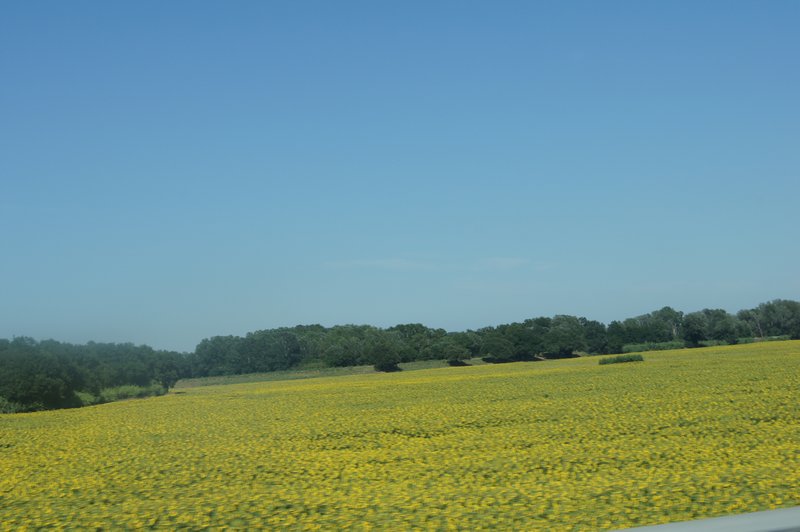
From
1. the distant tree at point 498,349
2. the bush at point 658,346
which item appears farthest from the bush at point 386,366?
the bush at point 658,346

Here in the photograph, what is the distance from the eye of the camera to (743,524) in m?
3.13

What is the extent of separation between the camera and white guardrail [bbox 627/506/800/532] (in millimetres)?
3121

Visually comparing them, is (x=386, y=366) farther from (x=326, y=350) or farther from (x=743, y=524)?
(x=743, y=524)

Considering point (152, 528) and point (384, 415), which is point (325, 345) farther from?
point (152, 528)

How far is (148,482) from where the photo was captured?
14875 mm

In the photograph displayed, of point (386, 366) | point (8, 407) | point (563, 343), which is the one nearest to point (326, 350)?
point (386, 366)

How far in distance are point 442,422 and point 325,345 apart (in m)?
96.1

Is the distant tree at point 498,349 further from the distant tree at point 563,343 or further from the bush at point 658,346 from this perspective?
the bush at point 658,346

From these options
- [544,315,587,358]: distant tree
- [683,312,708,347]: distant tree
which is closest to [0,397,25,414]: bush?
[544,315,587,358]: distant tree

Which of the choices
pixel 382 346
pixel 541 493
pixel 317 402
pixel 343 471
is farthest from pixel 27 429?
pixel 382 346

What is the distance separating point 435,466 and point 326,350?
94860 millimetres

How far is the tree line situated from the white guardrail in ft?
178

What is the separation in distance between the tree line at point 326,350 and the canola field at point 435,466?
80.5 feet

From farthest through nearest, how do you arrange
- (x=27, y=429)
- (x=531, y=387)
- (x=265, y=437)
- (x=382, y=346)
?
(x=382, y=346), (x=531, y=387), (x=27, y=429), (x=265, y=437)
